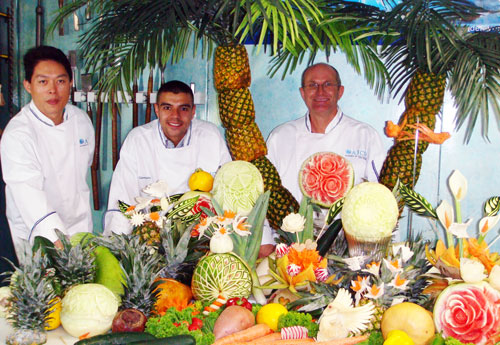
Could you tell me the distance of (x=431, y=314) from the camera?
1.31 m

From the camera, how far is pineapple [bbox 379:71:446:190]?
7.03 ft

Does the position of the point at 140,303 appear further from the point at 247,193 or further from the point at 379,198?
the point at 379,198

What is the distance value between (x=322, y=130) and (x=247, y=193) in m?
1.19

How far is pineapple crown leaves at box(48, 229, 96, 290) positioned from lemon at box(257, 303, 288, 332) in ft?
1.80

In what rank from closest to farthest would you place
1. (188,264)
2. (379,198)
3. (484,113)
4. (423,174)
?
(379,198) < (188,264) < (484,113) < (423,174)

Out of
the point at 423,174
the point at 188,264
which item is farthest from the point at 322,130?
the point at 188,264

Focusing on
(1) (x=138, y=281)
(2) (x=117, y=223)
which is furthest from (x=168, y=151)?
(1) (x=138, y=281)

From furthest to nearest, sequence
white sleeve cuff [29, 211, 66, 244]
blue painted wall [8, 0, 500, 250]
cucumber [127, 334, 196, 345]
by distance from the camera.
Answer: blue painted wall [8, 0, 500, 250]
white sleeve cuff [29, 211, 66, 244]
cucumber [127, 334, 196, 345]

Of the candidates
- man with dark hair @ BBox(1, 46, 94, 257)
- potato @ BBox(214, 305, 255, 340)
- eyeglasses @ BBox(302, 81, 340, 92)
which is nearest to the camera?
potato @ BBox(214, 305, 255, 340)

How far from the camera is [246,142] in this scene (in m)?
2.23

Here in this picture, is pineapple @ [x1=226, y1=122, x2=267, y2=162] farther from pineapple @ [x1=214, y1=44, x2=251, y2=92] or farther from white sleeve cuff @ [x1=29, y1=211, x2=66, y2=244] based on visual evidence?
white sleeve cuff @ [x1=29, y1=211, x2=66, y2=244]

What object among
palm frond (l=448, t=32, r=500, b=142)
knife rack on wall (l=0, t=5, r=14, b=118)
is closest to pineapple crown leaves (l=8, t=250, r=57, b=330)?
palm frond (l=448, t=32, r=500, b=142)

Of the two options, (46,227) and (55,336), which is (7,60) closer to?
(46,227)

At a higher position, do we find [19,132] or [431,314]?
[19,132]
